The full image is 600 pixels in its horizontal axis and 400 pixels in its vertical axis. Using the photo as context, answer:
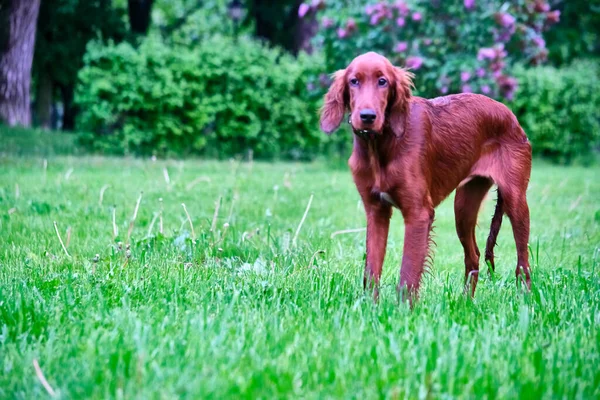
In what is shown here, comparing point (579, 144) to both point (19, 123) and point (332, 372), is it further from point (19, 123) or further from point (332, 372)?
point (332, 372)

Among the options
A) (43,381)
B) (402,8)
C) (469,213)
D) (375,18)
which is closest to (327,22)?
(375,18)

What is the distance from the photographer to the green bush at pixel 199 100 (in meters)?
11.5

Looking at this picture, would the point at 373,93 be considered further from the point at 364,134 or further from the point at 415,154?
the point at 415,154

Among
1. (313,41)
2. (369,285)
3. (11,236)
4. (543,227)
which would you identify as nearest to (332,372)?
(369,285)

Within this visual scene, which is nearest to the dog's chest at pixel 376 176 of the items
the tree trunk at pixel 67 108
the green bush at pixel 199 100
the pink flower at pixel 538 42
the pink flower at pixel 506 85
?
the pink flower at pixel 506 85

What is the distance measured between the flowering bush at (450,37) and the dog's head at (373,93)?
275 inches

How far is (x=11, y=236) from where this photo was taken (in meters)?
4.61

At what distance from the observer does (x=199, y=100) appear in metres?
12.2

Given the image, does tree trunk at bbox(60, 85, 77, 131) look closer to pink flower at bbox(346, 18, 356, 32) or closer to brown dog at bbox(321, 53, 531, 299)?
pink flower at bbox(346, 18, 356, 32)

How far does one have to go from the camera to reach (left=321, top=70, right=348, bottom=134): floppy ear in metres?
3.38

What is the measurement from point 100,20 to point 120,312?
19.7 m

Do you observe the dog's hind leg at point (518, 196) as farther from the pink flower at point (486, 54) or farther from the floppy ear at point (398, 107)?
the pink flower at point (486, 54)

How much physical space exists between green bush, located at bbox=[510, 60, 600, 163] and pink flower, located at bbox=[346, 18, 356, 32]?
197 inches

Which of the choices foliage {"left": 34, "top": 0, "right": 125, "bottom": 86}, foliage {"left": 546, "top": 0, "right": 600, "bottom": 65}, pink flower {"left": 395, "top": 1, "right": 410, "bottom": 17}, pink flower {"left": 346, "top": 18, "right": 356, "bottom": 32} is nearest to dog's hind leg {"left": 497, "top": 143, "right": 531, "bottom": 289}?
pink flower {"left": 395, "top": 1, "right": 410, "bottom": 17}
